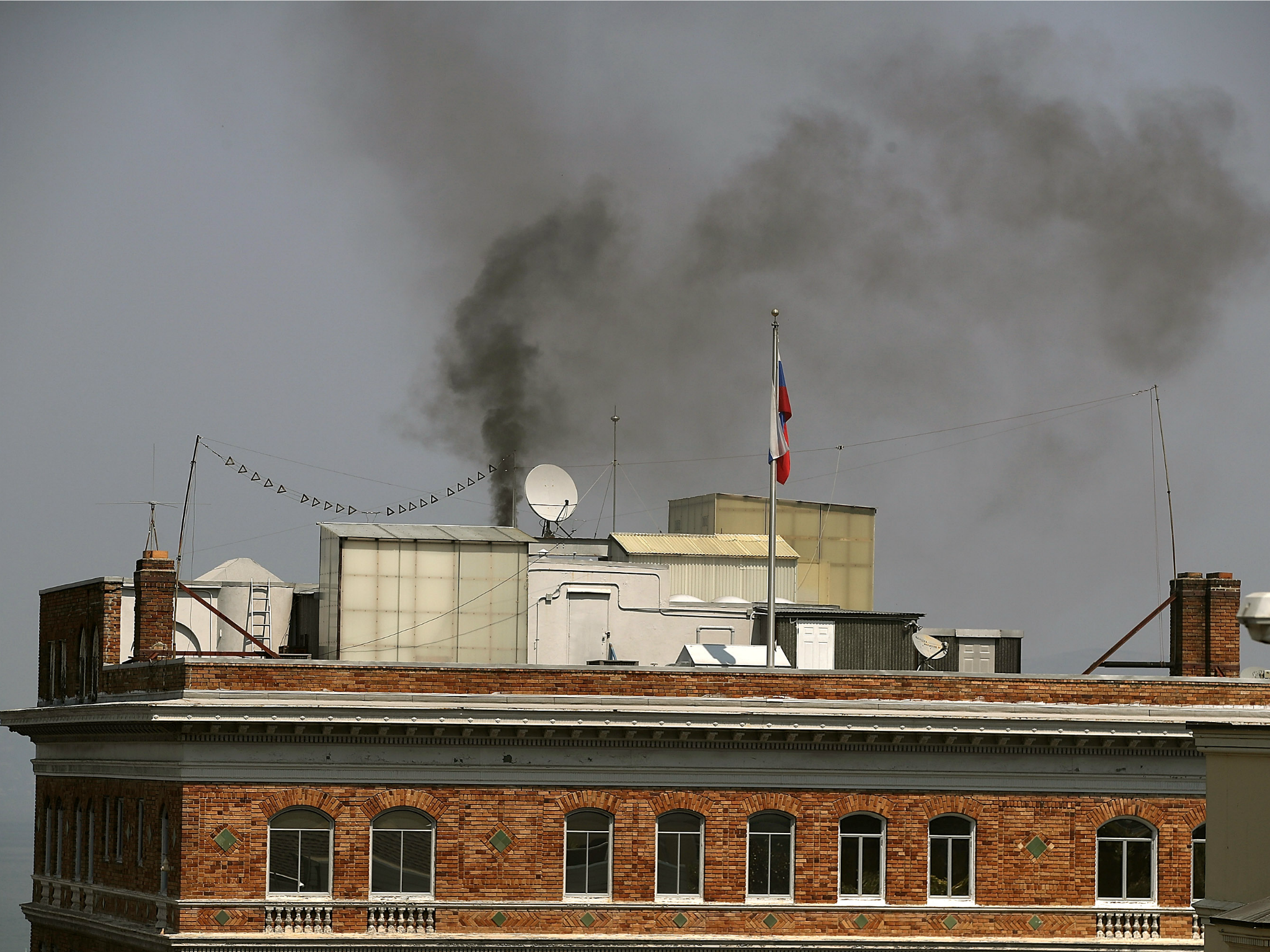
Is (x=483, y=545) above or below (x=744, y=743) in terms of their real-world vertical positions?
above

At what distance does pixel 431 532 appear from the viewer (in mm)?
44156

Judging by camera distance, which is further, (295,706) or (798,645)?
(798,645)

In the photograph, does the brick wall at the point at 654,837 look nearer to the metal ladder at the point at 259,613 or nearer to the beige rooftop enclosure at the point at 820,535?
the metal ladder at the point at 259,613

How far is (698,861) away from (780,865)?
160cm

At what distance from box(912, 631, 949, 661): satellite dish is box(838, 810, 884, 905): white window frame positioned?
6.91 meters

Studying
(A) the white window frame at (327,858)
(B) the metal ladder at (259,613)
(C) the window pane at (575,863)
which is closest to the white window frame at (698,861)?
(C) the window pane at (575,863)

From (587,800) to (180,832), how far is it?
294 inches

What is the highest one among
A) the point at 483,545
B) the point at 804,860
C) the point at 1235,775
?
the point at 483,545

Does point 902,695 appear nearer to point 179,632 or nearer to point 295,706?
point 295,706

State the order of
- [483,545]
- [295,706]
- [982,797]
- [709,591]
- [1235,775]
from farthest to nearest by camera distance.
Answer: [709,591] < [483,545] < [982,797] < [295,706] < [1235,775]

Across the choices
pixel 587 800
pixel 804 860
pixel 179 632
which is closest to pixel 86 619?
pixel 179 632

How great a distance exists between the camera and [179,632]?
47.6 metres

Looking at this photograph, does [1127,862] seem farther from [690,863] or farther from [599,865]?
[599,865]

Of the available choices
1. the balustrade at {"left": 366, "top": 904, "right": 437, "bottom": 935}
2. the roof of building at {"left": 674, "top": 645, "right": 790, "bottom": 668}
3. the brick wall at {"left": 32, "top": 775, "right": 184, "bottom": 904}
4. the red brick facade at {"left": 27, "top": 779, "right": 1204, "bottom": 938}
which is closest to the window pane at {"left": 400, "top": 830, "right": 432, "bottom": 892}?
the red brick facade at {"left": 27, "top": 779, "right": 1204, "bottom": 938}
